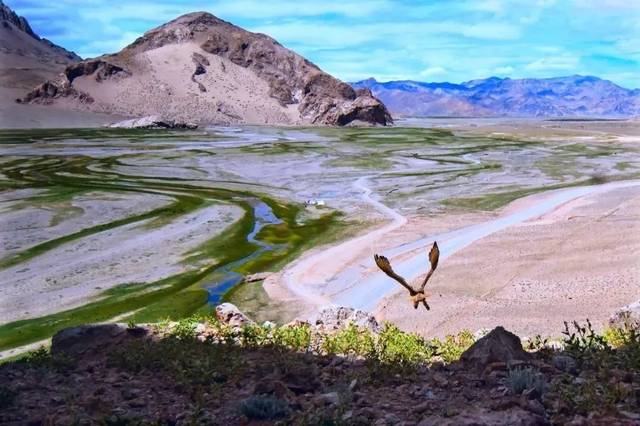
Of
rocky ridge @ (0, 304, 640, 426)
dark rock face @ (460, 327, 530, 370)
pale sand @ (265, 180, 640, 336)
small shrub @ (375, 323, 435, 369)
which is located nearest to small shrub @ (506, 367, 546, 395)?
rocky ridge @ (0, 304, 640, 426)

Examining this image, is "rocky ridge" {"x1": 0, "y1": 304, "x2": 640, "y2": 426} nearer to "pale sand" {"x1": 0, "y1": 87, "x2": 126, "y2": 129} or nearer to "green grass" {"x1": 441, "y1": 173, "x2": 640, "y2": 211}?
"green grass" {"x1": 441, "y1": 173, "x2": 640, "y2": 211}

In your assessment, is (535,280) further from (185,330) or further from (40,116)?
(40,116)

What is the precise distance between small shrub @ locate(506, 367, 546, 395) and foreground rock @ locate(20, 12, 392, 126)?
12570 centimetres

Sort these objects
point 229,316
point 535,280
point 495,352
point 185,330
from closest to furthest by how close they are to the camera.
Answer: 1. point 495,352
2. point 185,330
3. point 229,316
4. point 535,280

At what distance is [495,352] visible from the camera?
863cm

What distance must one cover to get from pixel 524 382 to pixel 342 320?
5.97m

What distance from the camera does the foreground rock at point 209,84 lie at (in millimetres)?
135000

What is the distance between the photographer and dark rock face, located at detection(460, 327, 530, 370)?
8539mm

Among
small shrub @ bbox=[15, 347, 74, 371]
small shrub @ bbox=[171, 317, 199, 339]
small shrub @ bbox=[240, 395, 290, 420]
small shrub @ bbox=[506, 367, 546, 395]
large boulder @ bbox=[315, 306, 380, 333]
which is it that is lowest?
large boulder @ bbox=[315, 306, 380, 333]

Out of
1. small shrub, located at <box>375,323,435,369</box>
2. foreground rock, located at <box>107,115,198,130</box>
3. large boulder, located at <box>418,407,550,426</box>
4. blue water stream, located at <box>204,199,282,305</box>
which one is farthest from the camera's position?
foreground rock, located at <box>107,115,198,130</box>

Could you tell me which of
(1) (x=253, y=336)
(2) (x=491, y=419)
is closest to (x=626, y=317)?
(1) (x=253, y=336)

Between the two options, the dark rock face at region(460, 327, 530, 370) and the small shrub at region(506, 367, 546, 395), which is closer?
the small shrub at region(506, 367, 546, 395)

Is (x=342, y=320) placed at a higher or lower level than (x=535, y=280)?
higher

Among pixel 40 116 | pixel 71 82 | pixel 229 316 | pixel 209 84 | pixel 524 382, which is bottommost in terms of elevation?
pixel 229 316
